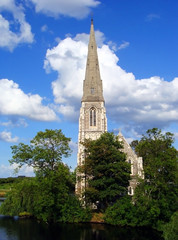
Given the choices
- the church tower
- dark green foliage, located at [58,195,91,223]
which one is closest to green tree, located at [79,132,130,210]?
dark green foliage, located at [58,195,91,223]

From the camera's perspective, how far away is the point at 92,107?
51.6 metres

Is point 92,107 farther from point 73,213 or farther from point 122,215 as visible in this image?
point 122,215

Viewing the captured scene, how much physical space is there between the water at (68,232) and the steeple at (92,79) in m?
26.9

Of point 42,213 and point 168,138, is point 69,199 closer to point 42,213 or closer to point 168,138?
point 42,213

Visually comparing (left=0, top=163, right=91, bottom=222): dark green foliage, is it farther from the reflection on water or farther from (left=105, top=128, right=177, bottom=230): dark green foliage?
(left=105, top=128, right=177, bottom=230): dark green foliage

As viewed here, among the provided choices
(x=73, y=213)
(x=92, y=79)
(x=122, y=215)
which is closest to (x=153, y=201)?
(x=122, y=215)

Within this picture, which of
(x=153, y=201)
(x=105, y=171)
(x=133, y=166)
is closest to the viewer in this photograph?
(x=153, y=201)

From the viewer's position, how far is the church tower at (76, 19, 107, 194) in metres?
49.4

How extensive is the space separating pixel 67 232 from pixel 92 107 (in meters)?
27.7

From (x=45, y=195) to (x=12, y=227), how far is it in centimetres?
→ 557

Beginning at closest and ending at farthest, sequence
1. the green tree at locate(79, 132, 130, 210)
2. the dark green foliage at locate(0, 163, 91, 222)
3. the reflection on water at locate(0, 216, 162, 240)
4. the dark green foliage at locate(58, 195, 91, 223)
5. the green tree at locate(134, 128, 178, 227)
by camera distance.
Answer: the reflection on water at locate(0, 216, 162, 240) → the green tree at locate(134, 128, 178, 227) → the dark green foliage at locate(0, 163, 91, 222) → the dark green foliage at locate(58, 195, 91, 223) → the green tree at locate(79, 132, 130, 210)

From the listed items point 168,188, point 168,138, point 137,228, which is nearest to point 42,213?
point 137,228

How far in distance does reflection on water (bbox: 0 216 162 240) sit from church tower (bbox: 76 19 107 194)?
16267 millimetres

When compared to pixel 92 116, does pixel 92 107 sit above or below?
above
